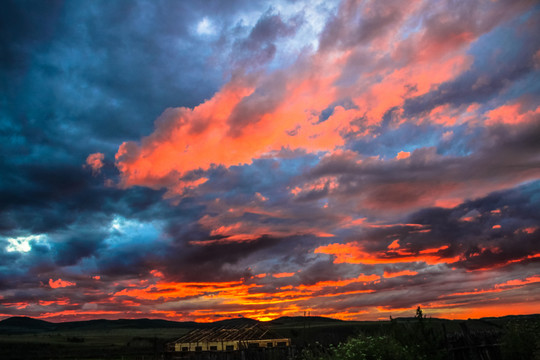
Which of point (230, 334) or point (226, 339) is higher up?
point (230, 334)

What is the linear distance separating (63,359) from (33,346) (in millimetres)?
39598

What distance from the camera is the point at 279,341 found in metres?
53.1

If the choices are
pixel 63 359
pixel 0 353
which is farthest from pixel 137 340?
pixel 63 359

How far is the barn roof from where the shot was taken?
49375 mm

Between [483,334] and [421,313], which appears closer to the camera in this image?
[421,313]

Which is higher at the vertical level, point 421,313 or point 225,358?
point 421,313

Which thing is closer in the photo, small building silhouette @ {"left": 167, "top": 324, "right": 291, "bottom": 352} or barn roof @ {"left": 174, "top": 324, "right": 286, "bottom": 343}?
small building silhouette @ {"left": 167, "top": 324, "right": 291, "bottom": 352}

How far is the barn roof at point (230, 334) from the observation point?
4938cm

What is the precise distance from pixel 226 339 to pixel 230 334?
163 centimetres

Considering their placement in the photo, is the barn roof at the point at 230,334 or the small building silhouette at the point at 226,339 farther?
the barn roof at the point at 230,334

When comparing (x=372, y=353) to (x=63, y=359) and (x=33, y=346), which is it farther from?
(x=33, y=346)

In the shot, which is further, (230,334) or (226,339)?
(230,334)

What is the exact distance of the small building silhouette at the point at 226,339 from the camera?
48594mm

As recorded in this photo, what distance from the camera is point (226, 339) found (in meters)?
49.8
